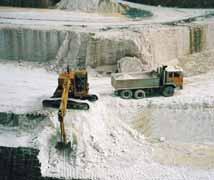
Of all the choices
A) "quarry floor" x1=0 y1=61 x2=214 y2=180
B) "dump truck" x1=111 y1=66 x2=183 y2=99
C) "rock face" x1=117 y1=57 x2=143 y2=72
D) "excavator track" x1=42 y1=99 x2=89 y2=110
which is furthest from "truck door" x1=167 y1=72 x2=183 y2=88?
"excavator track" x1=42 y1=99 x2=89 y2=110

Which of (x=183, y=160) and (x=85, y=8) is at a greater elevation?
(x=85, y=8)

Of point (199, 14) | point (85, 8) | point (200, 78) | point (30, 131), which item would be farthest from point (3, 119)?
point (199, 14)

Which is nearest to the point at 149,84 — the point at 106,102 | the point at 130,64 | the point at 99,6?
the point at 106,102

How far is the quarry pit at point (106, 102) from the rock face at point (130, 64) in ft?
0.98

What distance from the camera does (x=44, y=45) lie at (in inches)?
995

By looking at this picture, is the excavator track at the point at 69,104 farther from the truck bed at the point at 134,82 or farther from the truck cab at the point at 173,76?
the truck cab at the point at 173,76

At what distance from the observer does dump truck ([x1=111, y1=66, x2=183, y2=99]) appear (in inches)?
813

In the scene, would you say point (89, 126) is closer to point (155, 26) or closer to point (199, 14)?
point (155, 26)

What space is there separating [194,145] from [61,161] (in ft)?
16.2

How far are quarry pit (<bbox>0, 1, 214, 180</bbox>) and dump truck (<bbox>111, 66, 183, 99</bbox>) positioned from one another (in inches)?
15.0

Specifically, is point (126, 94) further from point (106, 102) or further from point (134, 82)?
point (106, 102)

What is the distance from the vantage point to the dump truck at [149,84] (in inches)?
813

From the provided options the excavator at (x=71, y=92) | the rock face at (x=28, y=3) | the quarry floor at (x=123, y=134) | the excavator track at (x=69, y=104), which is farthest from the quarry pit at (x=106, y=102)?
the rock face at (x=28, y=3)

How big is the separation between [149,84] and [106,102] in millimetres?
2000
